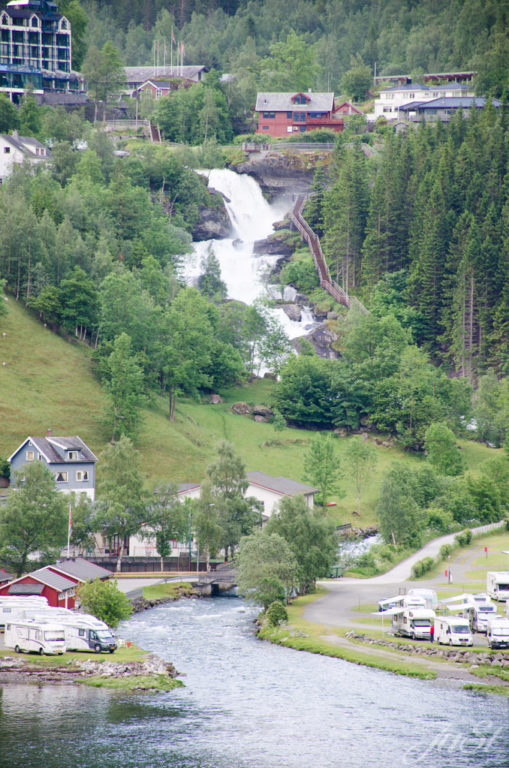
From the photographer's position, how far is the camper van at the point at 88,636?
7506 cm

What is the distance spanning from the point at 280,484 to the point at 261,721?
52.7 meters

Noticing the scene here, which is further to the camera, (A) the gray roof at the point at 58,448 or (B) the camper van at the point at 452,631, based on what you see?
(A) the gray roof at the point at 58,448

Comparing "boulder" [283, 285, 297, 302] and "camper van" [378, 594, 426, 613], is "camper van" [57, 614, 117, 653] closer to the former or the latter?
"camper van" [378, 594, 426, 613]

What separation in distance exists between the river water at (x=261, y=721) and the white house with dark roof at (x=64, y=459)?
121ft

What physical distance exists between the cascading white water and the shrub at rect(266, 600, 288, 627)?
8553cm

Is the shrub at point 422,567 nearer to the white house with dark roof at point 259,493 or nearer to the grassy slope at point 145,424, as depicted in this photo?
the white house with dark roof at point 259,493

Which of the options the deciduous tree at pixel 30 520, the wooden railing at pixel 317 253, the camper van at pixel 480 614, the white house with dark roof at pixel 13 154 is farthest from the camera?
the wooden railing at pixel 317 253

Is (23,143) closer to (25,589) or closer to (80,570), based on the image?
(80,570)

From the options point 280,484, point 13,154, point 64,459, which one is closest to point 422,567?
point 280,484

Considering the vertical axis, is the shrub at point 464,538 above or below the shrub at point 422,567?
above

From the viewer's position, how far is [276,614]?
83.7m

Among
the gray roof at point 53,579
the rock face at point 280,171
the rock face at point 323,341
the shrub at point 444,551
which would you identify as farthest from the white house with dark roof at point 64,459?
the rock face at point 280,171

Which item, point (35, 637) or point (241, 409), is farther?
point (241, 409)

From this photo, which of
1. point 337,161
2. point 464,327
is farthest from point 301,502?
point 337,161
